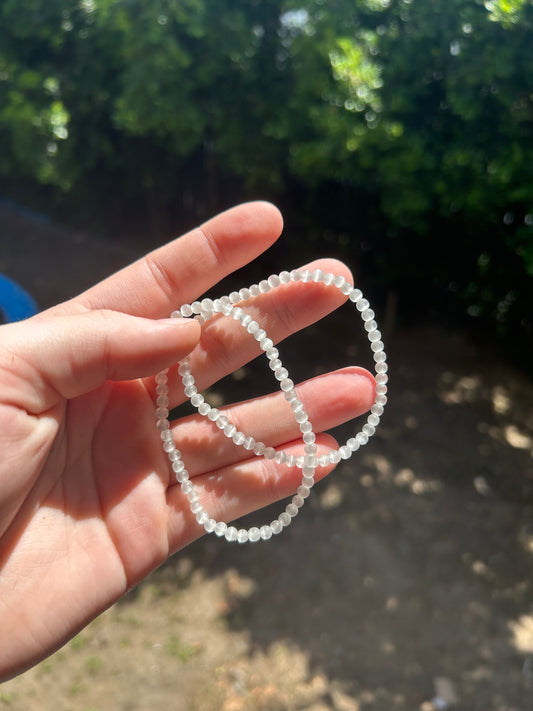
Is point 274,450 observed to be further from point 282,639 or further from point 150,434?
point 282,639

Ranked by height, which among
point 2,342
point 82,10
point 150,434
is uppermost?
point 82,10

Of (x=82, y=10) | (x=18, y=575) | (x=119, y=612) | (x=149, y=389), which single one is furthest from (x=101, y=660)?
(x=82, y=10)

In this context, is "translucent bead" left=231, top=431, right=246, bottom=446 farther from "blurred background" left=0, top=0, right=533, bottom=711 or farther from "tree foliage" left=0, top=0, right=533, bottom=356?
"tree foliage" left=0, top=0, right=533, bottom=356

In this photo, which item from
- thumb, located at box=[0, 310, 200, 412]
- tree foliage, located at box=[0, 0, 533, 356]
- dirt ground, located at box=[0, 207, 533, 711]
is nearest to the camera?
thumb, located at box=[0, 310, 200, 412]

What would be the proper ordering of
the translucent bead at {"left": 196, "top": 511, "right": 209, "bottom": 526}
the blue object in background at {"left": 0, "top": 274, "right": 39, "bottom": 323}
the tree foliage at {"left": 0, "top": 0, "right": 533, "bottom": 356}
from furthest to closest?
the blue object in background at {"left": 0, "top": 274, "right": 39, "bottom": 323} → the tree foliage at {"left": 0, "top": 0, "right": 533, "bottom": 356} → the translucent bead at {"left": 196, "top": 511, "right": 209, "bottom": 526}

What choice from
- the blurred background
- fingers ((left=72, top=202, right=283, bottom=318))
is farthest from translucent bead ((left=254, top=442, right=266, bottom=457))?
the blurred background

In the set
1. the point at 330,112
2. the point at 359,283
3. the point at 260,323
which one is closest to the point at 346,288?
the point at 260,323
